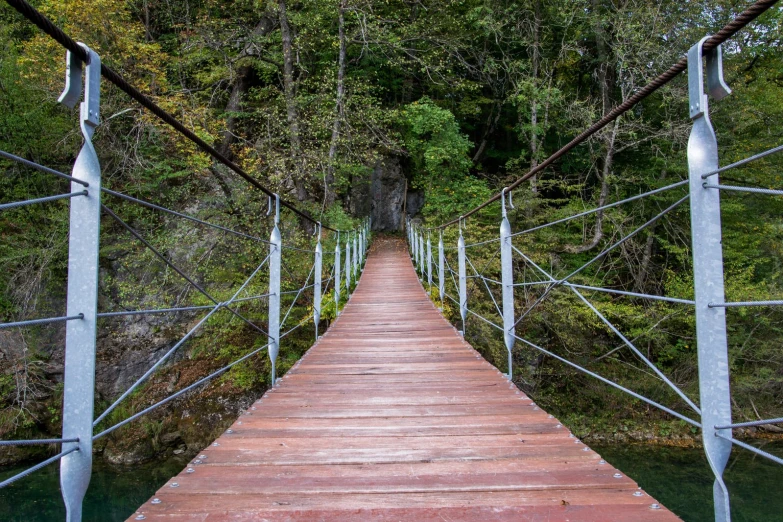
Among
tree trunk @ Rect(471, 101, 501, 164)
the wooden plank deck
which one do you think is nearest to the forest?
tree trunk @ Rect(471, 101, 501, 164)

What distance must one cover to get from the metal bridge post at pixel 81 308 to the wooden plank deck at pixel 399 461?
10.3 inches

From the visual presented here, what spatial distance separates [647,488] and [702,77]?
8.05m

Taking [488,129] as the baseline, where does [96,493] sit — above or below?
below

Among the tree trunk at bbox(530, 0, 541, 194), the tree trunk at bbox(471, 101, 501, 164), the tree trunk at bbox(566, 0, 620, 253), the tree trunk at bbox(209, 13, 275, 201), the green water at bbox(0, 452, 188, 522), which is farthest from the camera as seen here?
the tree trunk at bbox(471, 101, 501, 164)

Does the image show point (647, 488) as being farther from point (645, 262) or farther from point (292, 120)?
point (292, 120)

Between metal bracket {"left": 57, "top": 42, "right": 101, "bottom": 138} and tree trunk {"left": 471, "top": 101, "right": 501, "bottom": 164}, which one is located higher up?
tree trunk {"left": 471, "top": 101, "right": 501, "bottom": 164}

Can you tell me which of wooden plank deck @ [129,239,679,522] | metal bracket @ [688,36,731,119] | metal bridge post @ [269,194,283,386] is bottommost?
wooden plank deck @ [129,239,679,522]

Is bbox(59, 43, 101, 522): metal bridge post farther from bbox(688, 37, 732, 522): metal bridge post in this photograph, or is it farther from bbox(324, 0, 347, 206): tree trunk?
bbox(324, 0, 347, 206): tree trunk

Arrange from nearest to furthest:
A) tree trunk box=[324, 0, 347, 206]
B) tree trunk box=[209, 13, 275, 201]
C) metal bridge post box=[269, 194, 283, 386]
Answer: metal bridge post box=[269, 194, 283, 386] < tree trunk box=[324, 0, 347, 206] < tree trunk box=[209, 13, 275, 201]

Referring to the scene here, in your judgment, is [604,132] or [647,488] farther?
[604,132]

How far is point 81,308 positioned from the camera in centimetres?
113

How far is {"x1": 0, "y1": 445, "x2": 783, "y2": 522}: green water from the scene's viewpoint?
6715 mm

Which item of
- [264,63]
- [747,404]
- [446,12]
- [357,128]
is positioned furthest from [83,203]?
[446,12]

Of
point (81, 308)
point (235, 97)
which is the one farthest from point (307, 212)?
point (81, 308)
